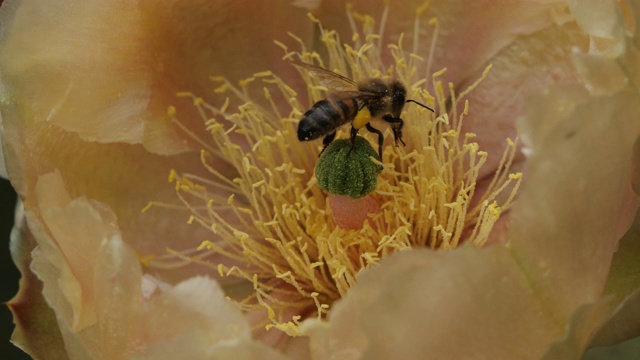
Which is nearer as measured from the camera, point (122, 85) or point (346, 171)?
point (346, 171)

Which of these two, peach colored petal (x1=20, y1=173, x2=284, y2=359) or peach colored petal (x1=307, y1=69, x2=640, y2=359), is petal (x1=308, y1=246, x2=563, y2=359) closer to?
peach colored petal (x1=307, y1=69, x2=640, y2=359)

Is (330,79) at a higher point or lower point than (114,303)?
higher

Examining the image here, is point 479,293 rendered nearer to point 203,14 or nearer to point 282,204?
point 282,204

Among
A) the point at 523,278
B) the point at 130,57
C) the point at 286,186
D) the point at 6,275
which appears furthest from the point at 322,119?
the point at 6,275

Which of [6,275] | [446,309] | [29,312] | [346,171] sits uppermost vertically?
[446,309]

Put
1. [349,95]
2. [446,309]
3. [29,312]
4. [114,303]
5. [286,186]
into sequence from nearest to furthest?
[446,309] → [114,303] → [29,312] → [349,95] → [286,186]

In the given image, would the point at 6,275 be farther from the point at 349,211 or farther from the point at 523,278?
the point at 523,278

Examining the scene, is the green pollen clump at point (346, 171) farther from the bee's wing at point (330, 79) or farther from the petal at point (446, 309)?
the petal at point (446, 309)
